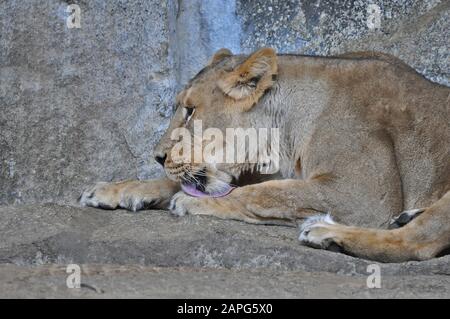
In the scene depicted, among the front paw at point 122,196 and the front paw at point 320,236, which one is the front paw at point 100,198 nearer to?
the front paw at point 122,196

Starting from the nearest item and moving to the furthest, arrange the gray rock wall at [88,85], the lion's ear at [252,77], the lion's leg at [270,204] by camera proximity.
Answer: the lion's leg at [270,204], the lion's ear at [252,77], the gray rock wall at [88,85]

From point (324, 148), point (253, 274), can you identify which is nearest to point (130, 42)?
point (324, 148)

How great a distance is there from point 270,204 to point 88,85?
1.43 metres

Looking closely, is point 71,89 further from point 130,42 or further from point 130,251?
point 130,251

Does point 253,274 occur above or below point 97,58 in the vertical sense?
below

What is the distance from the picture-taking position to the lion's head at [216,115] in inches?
180

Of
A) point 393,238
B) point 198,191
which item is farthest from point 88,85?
point 393,238

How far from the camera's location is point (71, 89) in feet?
17.3

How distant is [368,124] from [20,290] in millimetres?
1842

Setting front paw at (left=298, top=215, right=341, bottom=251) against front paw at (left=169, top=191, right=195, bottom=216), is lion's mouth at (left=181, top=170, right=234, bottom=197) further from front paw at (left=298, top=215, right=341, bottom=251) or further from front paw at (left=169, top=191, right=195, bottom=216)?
front paw at (left=298, top=215, right=341, bottom=251)

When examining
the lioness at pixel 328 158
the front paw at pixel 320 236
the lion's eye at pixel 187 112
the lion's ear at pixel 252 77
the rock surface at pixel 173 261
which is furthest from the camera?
the lion's eye at pixel 187 112

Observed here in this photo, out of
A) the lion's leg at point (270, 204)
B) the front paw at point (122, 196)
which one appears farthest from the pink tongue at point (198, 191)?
the lion's leg at point (270, 204)

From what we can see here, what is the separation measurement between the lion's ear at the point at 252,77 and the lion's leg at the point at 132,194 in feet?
1.63

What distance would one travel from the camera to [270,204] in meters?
4.29
